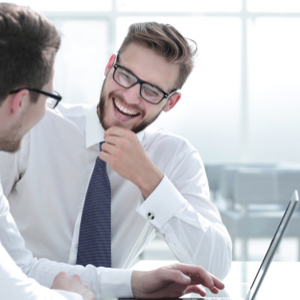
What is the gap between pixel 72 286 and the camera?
3.26 feet

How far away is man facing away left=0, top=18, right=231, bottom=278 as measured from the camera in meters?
1.53

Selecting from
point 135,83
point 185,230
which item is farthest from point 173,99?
point 185,230

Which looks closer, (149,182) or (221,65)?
(149,182)

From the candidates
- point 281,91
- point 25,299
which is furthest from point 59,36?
point 281,91

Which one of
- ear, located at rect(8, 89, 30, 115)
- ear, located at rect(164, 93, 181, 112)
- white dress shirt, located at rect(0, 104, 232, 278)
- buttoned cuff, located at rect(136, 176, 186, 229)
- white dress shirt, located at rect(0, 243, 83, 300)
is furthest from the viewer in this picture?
ear, located at rect(164, 93, 181, 112)

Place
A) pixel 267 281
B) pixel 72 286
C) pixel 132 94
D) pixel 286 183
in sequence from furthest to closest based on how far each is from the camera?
pixel 286 183 < pixel 132 94 < pixel 267 281 < pixel 72 286

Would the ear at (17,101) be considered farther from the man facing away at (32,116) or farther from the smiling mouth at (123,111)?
the smiling mouth at (123,111)

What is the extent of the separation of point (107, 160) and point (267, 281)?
2.19ft

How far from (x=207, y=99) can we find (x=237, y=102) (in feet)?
1.11

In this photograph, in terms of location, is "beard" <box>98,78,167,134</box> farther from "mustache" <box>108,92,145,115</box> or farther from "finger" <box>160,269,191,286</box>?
"finger" <box>160,269,191,286</box>

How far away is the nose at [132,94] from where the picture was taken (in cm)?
155

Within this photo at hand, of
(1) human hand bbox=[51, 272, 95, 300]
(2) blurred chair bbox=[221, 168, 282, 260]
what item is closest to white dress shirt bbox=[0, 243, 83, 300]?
(1) human hand bbox=[51, 272, 95, 300]

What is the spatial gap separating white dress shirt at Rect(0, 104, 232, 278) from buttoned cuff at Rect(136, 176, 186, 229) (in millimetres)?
79

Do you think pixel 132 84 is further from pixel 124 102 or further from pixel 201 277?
pixel 201 277
